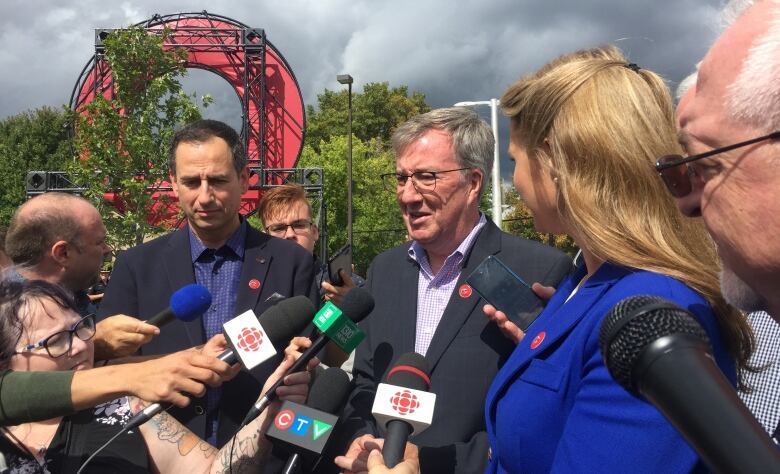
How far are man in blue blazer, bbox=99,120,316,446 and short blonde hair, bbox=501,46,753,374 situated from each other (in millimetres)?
1928

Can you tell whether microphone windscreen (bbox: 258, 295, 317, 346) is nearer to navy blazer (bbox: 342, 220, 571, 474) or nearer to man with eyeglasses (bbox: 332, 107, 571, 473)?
man with eyeglasses (bbox: 332, 107, 571, 473)

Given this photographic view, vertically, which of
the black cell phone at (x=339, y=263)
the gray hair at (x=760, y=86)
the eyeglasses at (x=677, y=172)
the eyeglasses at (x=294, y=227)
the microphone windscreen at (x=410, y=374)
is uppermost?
the gray hair at (x=760, y=86)

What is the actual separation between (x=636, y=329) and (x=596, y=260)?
1.02m

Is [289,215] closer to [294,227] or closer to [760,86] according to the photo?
[294,227]

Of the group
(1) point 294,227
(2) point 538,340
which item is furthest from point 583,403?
(1) point 294,227

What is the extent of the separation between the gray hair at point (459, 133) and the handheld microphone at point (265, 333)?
1.25 metres

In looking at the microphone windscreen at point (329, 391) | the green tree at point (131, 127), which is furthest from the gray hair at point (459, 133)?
the green tree at point (131, 127)

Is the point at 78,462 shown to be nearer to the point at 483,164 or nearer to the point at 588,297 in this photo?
the point at 588,297

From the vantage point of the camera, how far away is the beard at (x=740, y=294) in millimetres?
1268

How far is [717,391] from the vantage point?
76cm

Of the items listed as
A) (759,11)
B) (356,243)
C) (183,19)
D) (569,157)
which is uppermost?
(183,19)

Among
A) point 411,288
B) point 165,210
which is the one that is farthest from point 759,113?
point 165,210

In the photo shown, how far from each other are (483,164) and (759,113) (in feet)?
7.95

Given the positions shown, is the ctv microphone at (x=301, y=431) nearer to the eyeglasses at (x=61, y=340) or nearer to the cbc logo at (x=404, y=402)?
the cbc logo at (x=404, y=402)
